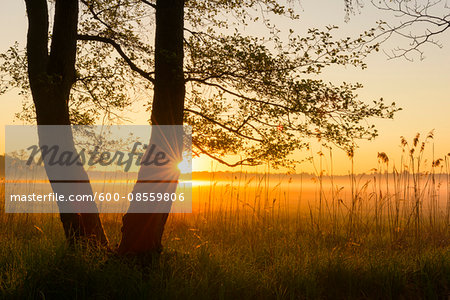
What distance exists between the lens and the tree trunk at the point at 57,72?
5613 millimetres

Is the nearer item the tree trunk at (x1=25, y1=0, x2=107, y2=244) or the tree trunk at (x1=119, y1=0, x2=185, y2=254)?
the tree trunk at (x1=119, y1=0, x2=185, y2=254)

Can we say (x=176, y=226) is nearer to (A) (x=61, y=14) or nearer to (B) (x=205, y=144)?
(B) (x=205, y=144)

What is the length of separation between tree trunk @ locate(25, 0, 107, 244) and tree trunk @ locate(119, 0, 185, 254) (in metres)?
0.71

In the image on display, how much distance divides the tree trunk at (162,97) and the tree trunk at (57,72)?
0.71 m

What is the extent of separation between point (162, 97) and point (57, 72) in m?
1.75

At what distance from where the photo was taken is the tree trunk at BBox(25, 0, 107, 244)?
561 centimetres

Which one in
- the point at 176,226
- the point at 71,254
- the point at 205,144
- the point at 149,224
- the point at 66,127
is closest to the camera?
the point at 71,254

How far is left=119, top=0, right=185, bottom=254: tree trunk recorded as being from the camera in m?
5.22

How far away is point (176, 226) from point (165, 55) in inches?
173

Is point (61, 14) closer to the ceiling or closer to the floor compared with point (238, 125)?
closer to the ceiling

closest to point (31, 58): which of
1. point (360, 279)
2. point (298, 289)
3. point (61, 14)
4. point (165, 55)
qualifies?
point (61, 14)

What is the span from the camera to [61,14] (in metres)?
5.91

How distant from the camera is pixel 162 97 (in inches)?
212

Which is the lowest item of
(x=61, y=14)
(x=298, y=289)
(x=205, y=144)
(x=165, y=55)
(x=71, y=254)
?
(x=298, y=289)
